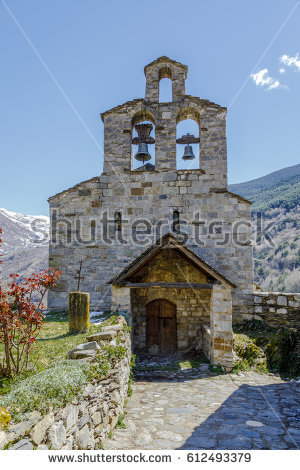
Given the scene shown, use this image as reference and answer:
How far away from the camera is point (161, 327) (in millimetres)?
10125

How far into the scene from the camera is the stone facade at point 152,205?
10.5 metres

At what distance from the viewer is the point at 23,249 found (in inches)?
2805

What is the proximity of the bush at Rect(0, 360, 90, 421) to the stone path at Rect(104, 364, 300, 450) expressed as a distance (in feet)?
3.83

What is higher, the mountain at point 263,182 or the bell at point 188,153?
the mountain at point 263,182

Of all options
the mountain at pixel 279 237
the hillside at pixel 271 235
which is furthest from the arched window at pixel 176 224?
the mountain at pixel 279 237

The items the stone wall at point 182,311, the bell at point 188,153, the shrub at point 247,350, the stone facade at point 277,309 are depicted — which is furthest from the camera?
the bell at point 188,153

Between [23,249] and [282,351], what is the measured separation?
71.2 metres

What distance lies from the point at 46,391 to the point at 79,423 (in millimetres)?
565

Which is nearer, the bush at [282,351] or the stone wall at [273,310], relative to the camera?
the bush at [282,351]

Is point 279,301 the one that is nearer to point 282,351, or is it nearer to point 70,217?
point 282,351

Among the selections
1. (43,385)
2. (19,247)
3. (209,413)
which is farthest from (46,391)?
(19,247)

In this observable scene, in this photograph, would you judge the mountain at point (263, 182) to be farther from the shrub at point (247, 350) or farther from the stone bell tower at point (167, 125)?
the shrub at point (247, 350)

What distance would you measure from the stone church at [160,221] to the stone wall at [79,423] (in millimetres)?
5191

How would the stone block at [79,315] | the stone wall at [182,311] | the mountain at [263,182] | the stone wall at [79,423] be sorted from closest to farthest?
the stone wall at [79,423], the stone block at [79,315], the stone wall at [182,311], the mountain at [263,182]
